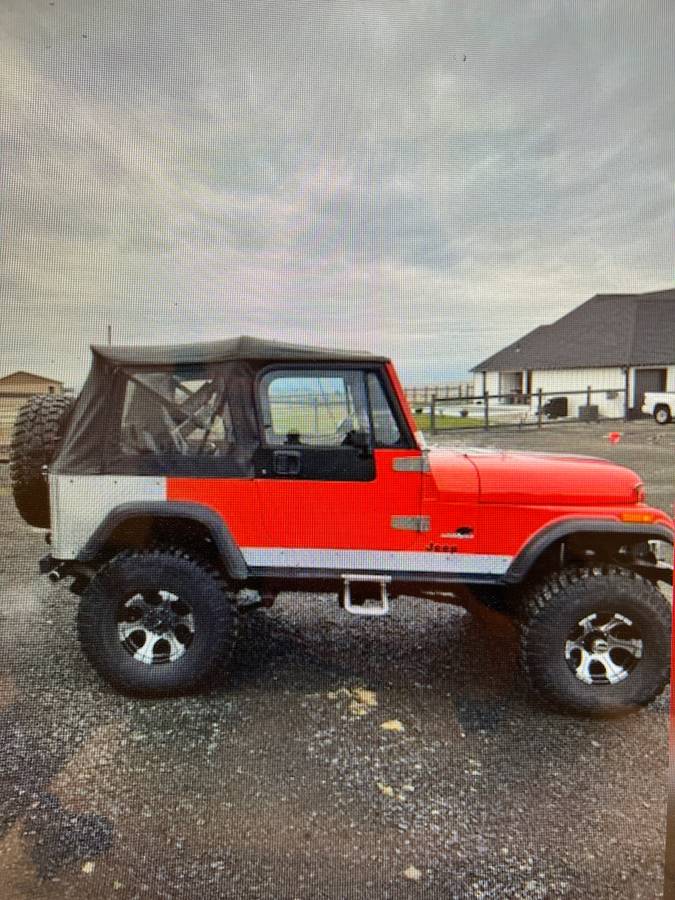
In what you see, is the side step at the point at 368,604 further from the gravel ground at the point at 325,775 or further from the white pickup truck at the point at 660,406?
the white pickup truck at the point at 660,406

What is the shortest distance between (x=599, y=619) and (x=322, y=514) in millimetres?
879

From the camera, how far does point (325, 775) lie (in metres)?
1.28

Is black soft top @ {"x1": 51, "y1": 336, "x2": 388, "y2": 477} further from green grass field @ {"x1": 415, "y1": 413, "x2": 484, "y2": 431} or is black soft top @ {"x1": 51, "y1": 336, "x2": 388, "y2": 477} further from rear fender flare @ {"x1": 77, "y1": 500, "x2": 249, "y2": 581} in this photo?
green grass field @ {"x1": 415, "y1": 413, "x2": 484, "y2": 431}

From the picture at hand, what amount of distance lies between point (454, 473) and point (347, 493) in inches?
12.7

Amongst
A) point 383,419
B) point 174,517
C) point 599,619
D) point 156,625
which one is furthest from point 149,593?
point 599,619

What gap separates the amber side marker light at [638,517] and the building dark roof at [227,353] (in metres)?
0.82

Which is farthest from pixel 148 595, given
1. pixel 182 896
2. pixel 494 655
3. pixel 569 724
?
pixel 569 724

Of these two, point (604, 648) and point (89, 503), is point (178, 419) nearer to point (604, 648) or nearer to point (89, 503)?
point (89, 503)

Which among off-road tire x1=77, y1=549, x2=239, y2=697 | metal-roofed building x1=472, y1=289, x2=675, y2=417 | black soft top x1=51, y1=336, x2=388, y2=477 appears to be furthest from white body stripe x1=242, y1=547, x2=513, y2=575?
metal-roofed building x1=472, y1=289, x2=675, y2=417

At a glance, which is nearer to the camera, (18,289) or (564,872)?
(564,872)

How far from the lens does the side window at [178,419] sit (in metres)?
1.52

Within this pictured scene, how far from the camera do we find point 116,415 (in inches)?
59.9

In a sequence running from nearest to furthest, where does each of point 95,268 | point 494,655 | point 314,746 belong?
point 95,268 < point 314,746 < point 494,655

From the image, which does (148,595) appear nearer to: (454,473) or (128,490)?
(128,490)
